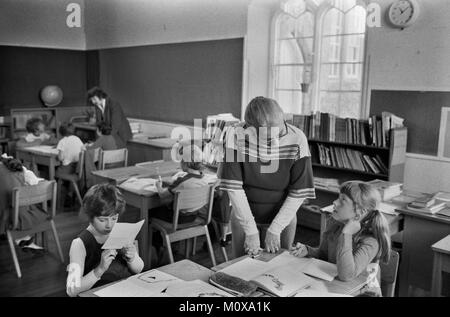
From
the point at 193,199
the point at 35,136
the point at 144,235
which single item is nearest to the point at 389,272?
the point at 193,199

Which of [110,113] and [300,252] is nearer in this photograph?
[300,252]

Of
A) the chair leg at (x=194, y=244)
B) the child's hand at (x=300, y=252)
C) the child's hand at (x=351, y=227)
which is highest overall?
the child's hand at (x=351, y=227)

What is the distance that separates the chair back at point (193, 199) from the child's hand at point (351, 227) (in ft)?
4.97

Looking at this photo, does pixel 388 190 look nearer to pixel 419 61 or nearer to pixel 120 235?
pixel 419 61

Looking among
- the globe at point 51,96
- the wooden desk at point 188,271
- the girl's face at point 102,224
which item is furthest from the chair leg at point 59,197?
the wooden desk at point 188,271

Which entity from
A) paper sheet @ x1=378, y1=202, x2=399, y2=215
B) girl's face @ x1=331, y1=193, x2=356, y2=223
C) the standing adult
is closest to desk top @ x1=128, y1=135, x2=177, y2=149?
paper sheet @ x1=378, y1=202, x2=399, y2=215

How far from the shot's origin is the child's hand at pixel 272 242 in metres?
1.98

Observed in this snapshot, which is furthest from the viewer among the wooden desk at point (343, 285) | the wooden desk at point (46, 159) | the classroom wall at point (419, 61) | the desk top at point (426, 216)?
the wooden desk at point (46, 159)

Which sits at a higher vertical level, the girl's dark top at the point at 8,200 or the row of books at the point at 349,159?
the row of books at the point at 349,159

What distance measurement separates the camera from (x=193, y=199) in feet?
10.4

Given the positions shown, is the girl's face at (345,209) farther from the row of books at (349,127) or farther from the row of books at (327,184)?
the row of books at (327,184)

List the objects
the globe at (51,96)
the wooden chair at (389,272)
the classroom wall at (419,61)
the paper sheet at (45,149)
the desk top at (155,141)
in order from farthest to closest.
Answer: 1. the globe at (51,96)
2. the desk top at (155,141)
3. the paper sheet at (45,149)
4. the classroom wall at (419,61)
5. the wooden chair at (389,272)

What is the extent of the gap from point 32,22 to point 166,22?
4.20 meters

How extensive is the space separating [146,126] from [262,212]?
4562 millimetres
